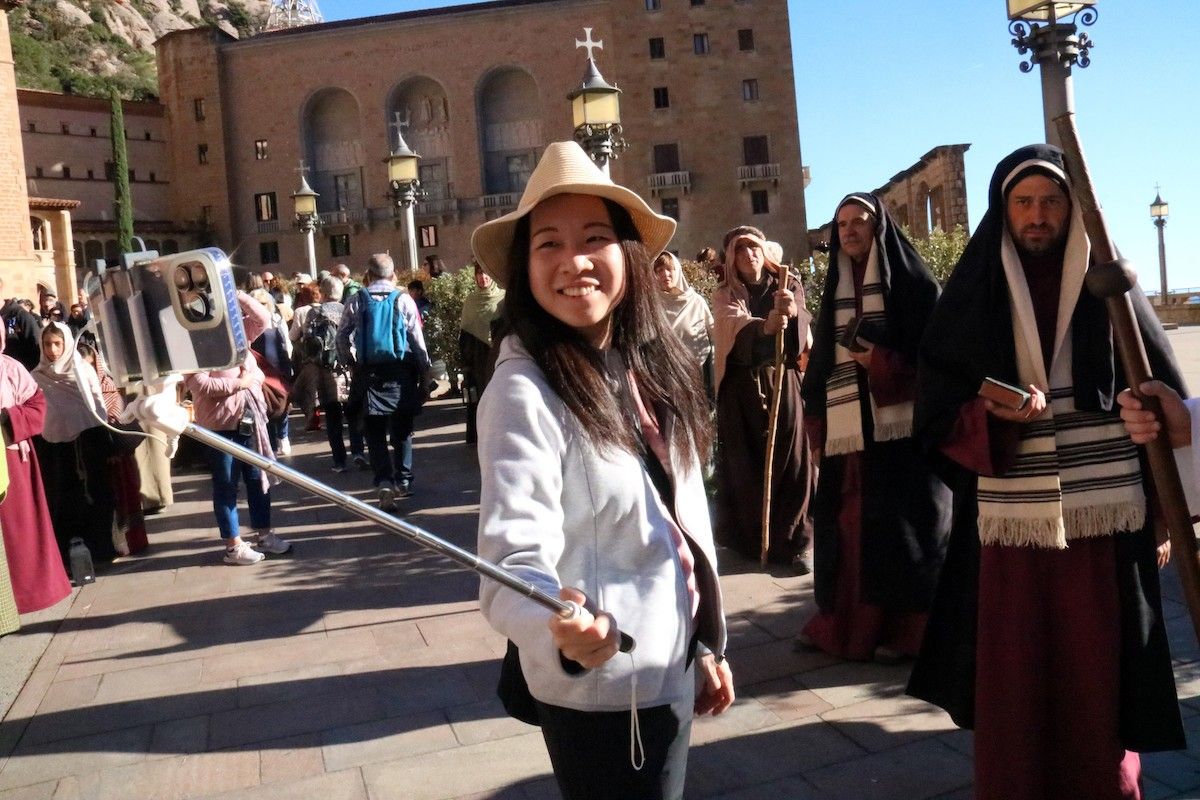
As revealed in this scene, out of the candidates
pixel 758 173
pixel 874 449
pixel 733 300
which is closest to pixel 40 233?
pixel 758 173

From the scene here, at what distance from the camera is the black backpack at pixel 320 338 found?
35.2 ft

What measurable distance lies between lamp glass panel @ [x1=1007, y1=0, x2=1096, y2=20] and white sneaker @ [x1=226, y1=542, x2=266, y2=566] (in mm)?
6487

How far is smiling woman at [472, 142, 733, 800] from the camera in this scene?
1.76 m

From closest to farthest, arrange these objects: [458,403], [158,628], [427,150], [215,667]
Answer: [215,667], [158,628], [458,403], [427,150]

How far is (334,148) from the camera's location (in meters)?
53.9

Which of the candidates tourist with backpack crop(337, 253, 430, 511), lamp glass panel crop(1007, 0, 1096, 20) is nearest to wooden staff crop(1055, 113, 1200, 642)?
lamp glass panel crop(1007, 0, 1096, 20)

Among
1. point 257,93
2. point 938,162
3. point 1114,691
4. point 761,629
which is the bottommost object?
point 761,629

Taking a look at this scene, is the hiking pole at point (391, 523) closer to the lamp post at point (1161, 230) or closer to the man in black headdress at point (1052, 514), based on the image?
the man in black headdress at point (1052, 514)

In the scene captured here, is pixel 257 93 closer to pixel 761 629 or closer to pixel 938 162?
pixel 938 162

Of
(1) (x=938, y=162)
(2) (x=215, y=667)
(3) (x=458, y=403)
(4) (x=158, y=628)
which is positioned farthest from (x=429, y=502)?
(1) (x=938, y=162)

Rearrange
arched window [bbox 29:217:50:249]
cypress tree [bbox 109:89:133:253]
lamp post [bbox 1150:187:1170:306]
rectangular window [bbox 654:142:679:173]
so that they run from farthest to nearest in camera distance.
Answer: rectangular window [bbox 654:142:679:173]
cypress tree [bbox 109:89:133:253]
arched window [bbox 29:217:50:249]
lamp post [bbox 1150:187:1170:306]

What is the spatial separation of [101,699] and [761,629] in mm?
3055

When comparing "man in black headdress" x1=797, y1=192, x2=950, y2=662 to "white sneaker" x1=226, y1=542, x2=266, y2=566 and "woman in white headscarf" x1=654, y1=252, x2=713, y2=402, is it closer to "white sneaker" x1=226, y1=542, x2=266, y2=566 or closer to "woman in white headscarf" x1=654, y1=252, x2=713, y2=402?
"woman in white headscarf" x1=654, y1=252, x2=713, y2=402

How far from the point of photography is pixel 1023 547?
9.93ft
